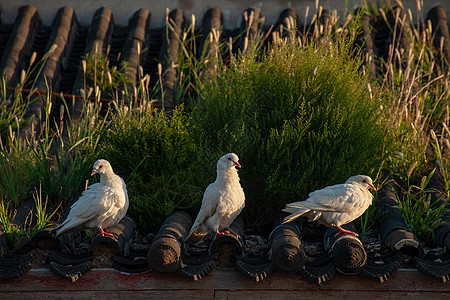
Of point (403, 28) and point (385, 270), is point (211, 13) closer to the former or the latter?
point (403, 28)

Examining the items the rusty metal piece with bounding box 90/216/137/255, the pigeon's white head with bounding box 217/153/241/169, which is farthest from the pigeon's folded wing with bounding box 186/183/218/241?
the rusty metal piece with bounding box 90/216/137/255

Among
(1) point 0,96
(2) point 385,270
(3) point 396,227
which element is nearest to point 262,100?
(3) point 396,227

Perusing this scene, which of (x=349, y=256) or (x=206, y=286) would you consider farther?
(x=206, y=286)

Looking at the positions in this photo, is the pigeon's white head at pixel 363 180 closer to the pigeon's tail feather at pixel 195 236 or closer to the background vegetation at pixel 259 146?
the background vegetation at pixel 259 146

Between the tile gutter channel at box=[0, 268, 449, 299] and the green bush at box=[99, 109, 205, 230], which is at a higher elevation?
the green bush at box=[99, 109, 205, 230]

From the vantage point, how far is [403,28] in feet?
27.8

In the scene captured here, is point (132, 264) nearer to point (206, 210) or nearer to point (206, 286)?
point (206, 286)

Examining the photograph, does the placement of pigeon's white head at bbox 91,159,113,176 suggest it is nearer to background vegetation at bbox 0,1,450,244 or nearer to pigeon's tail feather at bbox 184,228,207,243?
background vegetation at bbox 0,1,450,244

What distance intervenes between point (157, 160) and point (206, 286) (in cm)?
177

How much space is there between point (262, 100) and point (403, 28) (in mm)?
3606

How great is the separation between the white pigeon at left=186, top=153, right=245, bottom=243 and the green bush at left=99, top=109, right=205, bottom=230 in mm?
665

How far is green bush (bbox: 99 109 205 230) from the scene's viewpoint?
5.61 m

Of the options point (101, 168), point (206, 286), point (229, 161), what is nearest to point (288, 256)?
point (206, 286)

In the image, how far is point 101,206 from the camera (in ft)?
15.3
